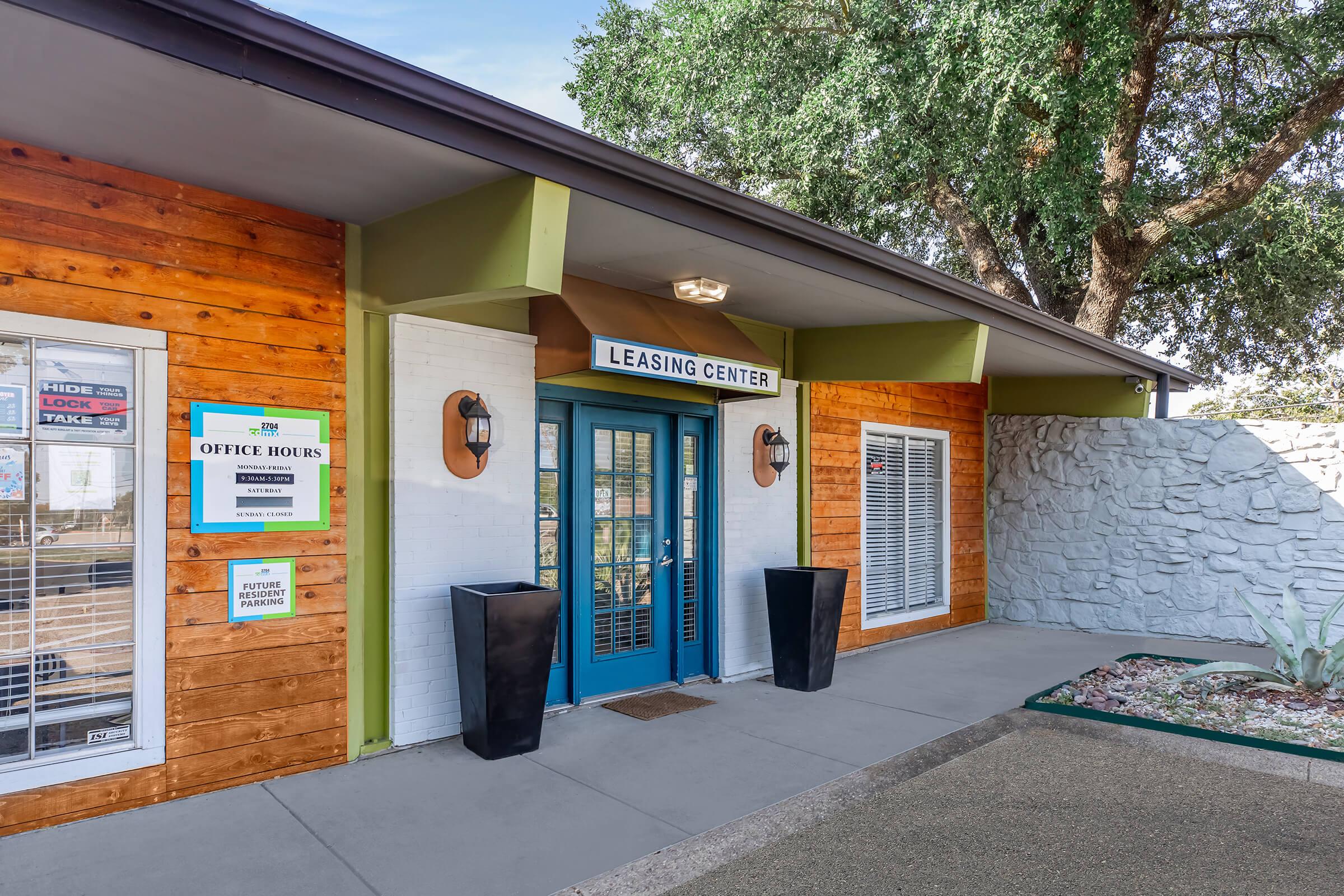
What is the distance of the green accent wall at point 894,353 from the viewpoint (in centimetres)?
605

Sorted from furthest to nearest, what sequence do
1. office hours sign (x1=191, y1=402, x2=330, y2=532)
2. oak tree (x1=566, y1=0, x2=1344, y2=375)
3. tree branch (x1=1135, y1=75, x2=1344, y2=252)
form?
tree branch (x1=1135, y1=75, x2=1344, y2=252), oak tree (x1=566, y1=0, x2=1344, y2=375), office hours sign (x1=191, y1=402, x2=330, y2=532)

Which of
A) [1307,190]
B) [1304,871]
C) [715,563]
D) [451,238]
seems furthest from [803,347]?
[1307,190]

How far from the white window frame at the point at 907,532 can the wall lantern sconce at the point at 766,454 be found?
1.29 metres

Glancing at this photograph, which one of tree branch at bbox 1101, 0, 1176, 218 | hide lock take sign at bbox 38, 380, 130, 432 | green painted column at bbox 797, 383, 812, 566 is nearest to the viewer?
hide lock take sign at bbox 38, 380, 130, 432

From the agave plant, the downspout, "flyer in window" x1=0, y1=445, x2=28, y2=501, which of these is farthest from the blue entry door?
the downspout

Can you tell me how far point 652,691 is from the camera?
5609 mm

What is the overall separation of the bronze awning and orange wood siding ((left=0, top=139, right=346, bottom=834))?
3.80 ft

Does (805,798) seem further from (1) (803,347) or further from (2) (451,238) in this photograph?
(1) (803,347)

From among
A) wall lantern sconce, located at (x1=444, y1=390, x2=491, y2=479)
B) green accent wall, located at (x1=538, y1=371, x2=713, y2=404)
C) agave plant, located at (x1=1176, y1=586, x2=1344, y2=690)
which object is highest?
green accent wall, located at (x1=538, y1=371, x2=713, y2=404)

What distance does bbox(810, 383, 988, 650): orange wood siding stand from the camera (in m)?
6.99

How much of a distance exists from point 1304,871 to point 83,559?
489 cm

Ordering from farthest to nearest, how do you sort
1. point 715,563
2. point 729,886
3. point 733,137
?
point 733,137, point 715,563, point 729,886

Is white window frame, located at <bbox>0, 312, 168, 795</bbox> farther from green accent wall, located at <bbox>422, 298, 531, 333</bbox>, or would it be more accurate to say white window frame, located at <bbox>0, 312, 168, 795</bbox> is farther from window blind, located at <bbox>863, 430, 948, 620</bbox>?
window blind, located at <bbox>863, 430, 948, 620</bbox>

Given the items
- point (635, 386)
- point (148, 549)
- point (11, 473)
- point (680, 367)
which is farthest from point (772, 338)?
point (11, 473)
